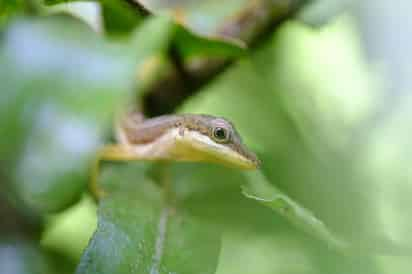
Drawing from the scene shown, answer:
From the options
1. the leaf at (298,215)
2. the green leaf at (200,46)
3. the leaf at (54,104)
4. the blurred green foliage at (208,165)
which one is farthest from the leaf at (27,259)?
the green leaf at (200,46)

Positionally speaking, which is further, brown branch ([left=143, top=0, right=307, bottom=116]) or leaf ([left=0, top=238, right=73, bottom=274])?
brown branch ([left=143, top=0, right=307, bottom=116])

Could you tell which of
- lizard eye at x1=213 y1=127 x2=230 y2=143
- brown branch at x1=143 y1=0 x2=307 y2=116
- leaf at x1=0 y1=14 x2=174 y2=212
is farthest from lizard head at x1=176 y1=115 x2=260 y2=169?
leaf at x1=0 y1=14 x2=174 y2=212

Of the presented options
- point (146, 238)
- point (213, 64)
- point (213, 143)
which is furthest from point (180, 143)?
point (146, 238)

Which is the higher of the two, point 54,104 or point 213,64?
point 54,104

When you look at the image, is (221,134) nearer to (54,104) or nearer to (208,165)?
(208,165)

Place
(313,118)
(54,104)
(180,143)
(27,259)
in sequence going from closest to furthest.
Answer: (54,104) < (27,259) < (313,118) < (180,143)

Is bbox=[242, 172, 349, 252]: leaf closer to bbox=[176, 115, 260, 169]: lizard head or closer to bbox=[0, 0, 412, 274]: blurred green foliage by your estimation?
bbox=[0, 0, 412, 274]: blurred green foliage

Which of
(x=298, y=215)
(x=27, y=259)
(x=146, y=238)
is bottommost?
(x=27, y=259)
